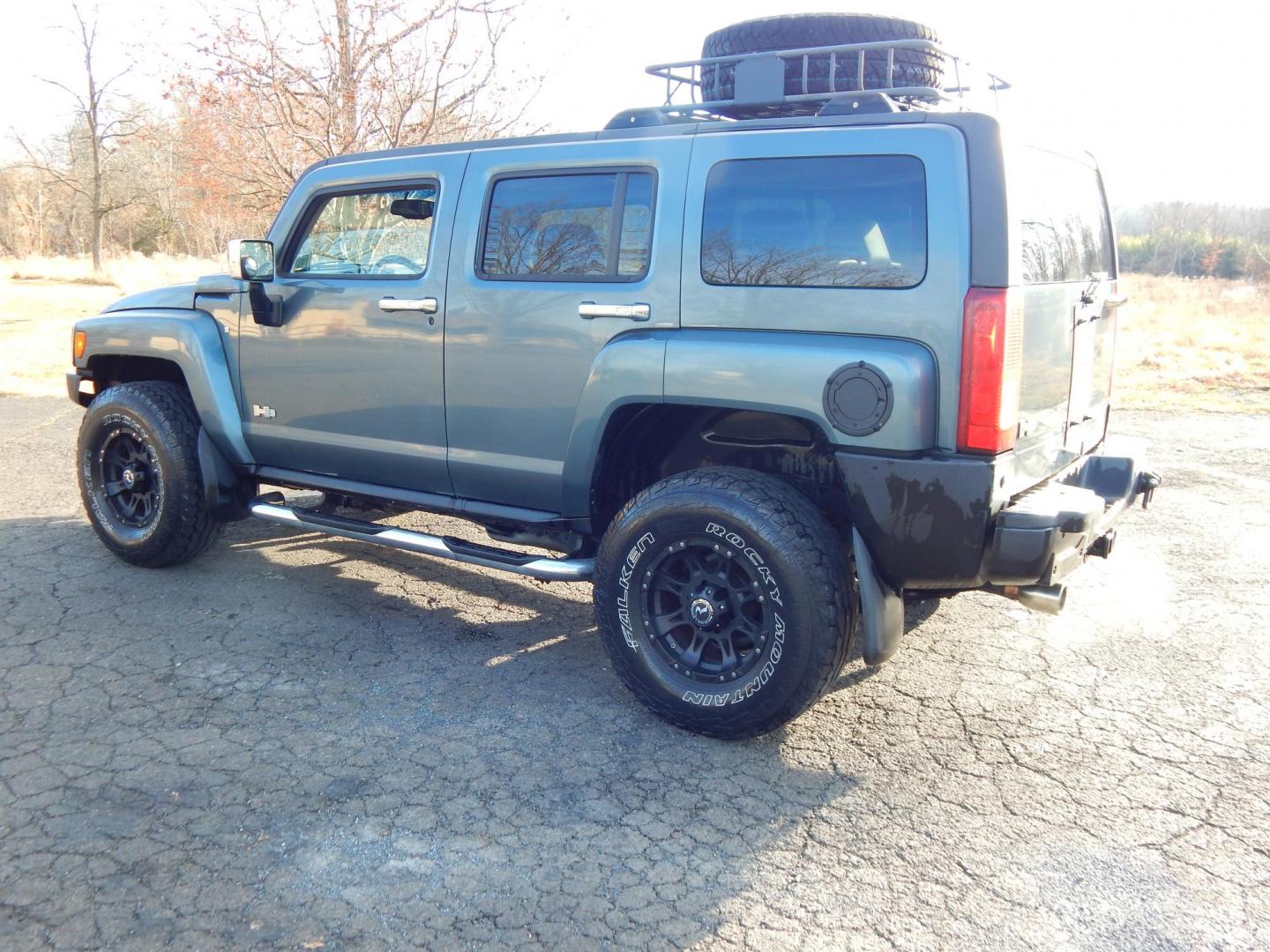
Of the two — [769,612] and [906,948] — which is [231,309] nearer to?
[769,612]

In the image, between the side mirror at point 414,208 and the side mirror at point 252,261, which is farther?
the side mirror at point 252,261

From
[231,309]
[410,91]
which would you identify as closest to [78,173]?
[410,91]

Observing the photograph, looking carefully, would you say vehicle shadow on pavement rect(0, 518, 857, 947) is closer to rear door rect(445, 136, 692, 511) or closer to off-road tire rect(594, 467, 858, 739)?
off-road tire rect(594, 467, 858, 739)

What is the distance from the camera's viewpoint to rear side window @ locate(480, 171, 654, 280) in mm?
3895

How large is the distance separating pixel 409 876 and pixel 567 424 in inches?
70.9

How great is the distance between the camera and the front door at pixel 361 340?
4.42 metres

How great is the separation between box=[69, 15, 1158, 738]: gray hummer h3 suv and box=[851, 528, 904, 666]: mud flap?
1 cm

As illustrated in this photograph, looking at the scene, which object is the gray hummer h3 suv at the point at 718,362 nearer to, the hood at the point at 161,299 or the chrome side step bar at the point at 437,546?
the chrome side step bar at the point at 437,546

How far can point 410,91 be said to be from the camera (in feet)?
33.6

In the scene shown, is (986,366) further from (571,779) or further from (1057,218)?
(571,779)

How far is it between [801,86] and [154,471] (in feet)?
11.9

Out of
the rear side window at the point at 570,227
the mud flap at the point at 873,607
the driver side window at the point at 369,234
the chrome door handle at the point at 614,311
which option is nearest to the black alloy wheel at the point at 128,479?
the driver side window at the point at 369,234

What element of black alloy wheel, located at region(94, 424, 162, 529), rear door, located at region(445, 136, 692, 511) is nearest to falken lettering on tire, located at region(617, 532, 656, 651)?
rear door, located at region(445, 136, 692, 511)

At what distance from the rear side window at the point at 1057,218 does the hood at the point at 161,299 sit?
3.92 meters
